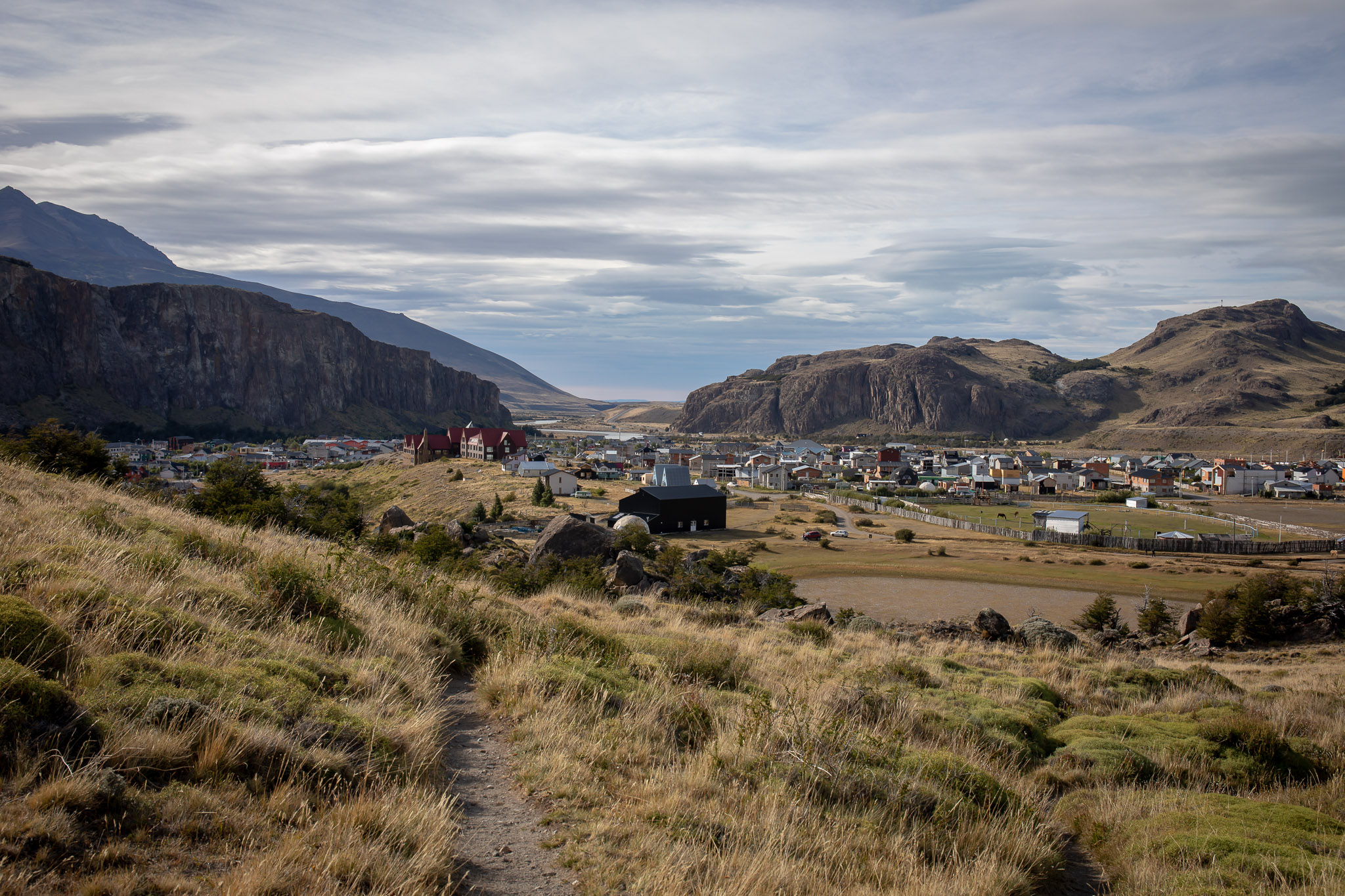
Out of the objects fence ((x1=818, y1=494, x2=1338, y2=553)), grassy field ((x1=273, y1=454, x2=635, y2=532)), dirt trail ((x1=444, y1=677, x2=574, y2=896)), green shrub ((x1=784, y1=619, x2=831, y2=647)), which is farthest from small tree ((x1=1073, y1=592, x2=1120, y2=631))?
grassy field ((x1=273, y1=454, x2=635, y2=532))

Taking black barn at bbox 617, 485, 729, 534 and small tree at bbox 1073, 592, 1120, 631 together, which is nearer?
small tree at bbox 1073, 592, 1120, 631

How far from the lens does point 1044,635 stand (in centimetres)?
1700

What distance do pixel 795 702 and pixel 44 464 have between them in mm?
19764

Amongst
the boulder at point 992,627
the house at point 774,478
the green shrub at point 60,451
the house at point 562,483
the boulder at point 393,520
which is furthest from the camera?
the house at point 774,478

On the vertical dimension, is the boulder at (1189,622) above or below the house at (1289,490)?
below

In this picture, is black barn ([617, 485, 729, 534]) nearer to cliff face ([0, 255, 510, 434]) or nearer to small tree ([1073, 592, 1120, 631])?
small tree ([1073, 592, 1120, 631])

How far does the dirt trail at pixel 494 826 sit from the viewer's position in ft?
12.3

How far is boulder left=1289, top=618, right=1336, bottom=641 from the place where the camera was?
24.0m

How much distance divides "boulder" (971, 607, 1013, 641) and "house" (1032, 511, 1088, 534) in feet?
134

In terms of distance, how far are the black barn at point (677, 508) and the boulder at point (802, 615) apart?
3268 cm

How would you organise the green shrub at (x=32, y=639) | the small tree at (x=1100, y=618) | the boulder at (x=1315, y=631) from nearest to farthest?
the green shrub at (x=32, y=639) < the boulder at (x=1315, y=631) < the small tree at (x=1100, y=618)

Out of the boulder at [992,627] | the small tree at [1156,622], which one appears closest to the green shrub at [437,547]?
the boulder at [992,627]

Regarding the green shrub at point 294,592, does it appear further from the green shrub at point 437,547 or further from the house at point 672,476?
the house at point 672,476

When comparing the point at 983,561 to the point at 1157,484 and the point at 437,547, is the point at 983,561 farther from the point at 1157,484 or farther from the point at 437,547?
the point at 1157,484
